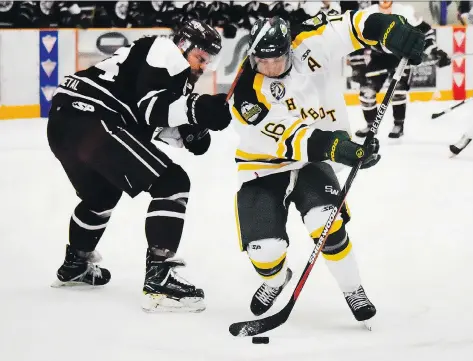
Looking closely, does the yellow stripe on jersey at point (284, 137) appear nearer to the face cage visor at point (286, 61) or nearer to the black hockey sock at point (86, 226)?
the face cage visor at point (286, 61)

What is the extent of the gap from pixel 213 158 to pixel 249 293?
2.70 m

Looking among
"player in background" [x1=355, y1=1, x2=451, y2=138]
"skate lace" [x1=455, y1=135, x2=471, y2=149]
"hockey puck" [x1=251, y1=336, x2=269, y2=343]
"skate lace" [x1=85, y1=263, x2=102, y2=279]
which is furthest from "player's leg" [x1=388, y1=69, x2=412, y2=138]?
"hockey puck" [x1=251, y1=336, x2=269, y2=343]

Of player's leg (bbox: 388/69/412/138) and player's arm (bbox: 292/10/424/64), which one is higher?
player's arm (bbox: 292/10/424/64)

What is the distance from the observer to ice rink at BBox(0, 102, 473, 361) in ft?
8.62

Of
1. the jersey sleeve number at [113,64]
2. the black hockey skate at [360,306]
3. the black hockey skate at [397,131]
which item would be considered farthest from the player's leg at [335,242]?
the black hockey skate at [397,131]

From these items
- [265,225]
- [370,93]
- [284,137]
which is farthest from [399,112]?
[284,137]

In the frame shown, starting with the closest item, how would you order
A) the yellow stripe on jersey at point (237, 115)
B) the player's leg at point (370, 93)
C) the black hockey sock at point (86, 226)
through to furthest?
the yellow stripe on jersey at point (237, 115) < the black hockey sock at point (86, 226) < the player's leg at point (370, 93)

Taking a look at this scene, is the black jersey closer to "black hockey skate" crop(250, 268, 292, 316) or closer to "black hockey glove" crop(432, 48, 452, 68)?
"black hockey skate" crop(250, 268, 292, 316)

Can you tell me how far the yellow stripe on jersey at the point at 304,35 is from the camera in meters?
2.87

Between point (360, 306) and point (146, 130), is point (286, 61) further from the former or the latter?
point (360, 306)

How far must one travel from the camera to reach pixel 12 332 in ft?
9.12

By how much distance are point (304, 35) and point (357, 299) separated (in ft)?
2.65

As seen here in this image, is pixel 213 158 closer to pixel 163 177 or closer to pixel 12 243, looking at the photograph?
pixel 12 243

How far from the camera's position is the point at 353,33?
2887 mm
